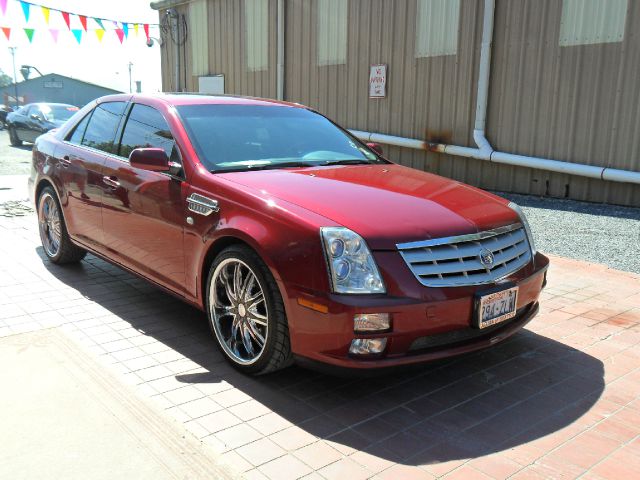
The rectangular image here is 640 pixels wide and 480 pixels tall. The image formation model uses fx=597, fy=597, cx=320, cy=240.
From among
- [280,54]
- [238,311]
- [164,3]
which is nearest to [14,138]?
[164,3]

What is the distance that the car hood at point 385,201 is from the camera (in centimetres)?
312

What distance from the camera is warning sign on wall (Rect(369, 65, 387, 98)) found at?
1156 centimetres

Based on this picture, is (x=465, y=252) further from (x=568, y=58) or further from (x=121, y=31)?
(x=121, y=31)

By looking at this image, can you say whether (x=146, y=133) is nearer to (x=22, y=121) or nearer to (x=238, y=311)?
(x=238, y=311)

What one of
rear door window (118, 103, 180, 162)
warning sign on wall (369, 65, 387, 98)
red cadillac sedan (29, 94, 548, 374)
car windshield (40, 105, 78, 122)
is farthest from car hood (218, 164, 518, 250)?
car windshield (40, 105, 78, 122)

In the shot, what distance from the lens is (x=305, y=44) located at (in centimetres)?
1312

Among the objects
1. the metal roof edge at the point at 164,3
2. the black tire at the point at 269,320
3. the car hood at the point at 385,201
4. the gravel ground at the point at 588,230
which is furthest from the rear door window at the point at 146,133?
the metal roof edge at the point at 164,3

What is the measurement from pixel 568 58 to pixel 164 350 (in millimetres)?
7688

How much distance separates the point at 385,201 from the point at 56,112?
64.0 ft

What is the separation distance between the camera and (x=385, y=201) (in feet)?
11.2

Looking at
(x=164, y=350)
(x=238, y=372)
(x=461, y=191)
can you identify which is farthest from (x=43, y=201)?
(x=461, y=191)

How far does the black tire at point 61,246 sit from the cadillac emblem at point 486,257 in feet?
12.5

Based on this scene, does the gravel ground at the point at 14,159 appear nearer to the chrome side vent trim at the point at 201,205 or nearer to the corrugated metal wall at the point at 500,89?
the corrugated metal wall at the point at 500,89

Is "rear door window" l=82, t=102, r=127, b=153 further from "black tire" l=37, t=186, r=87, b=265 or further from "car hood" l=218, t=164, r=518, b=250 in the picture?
"car hood" l=218, t=164, r=518, b=250
